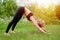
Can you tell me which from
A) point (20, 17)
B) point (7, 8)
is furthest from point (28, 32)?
point (7, 8)

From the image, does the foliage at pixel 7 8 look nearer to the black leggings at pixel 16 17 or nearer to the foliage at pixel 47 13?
the black leggings at pixel 16 17

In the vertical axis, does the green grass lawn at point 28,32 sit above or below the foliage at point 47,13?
below

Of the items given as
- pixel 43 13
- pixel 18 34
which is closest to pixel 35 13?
pixel 43 13

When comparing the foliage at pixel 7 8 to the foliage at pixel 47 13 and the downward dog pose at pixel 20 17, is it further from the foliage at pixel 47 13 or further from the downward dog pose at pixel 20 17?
the foliage at pixel 47 13

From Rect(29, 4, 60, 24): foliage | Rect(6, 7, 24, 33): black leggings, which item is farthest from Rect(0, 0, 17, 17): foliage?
Rect(29, 4, 60, 24): foliage

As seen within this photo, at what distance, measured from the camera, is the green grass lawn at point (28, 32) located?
1446 mm

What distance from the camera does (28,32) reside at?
1488 millimetres

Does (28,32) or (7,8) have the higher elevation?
(7,8)

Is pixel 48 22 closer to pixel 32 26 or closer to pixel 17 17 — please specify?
pixel 32 26

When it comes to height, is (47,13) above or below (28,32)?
above

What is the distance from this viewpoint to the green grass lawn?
1.45 m

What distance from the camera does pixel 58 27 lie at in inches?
59.9

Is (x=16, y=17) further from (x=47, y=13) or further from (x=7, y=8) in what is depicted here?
(x=47, y=13)

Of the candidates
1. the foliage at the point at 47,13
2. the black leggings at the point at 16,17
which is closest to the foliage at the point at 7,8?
the black leggings at the point at 16,17
